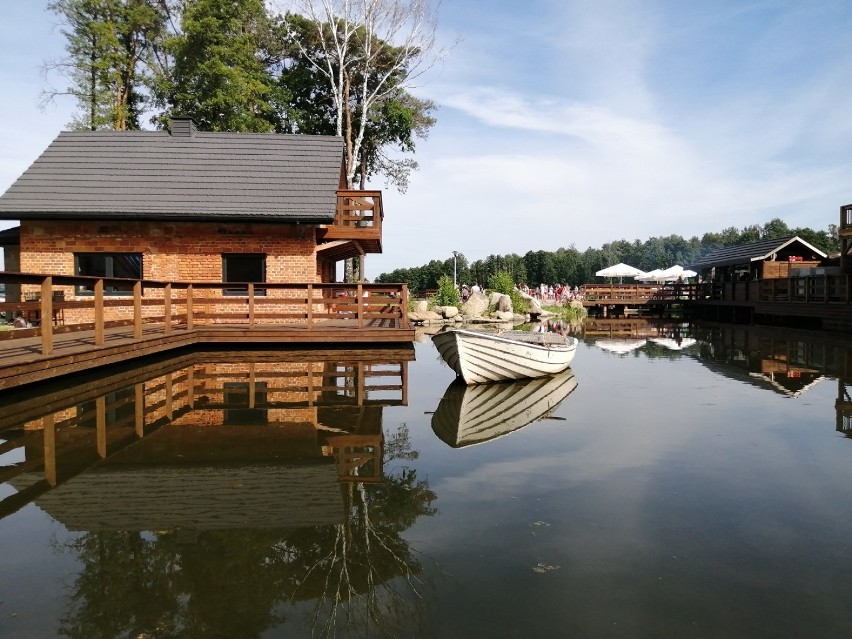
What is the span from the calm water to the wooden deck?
1073mm

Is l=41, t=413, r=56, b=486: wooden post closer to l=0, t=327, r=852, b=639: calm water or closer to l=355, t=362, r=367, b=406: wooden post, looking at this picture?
l=0, t=327, r=852, b=639: calm water

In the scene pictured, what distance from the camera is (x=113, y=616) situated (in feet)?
9.30

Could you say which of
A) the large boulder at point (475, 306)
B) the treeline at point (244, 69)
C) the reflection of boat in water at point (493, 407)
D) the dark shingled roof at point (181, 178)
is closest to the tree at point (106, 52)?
the treeline at point (244, 69)

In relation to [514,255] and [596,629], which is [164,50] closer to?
[596,629]

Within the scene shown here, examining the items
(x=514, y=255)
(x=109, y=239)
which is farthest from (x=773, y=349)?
(x=514, y=255)

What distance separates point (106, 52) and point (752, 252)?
34.0m

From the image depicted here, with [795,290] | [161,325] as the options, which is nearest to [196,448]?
[161,325]

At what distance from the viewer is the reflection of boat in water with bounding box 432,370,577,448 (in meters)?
6.70

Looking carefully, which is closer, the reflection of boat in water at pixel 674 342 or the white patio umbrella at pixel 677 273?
the reflection of boat in water at pixel 674 342

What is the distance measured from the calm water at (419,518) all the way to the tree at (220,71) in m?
24.7

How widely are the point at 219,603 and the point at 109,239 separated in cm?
1663

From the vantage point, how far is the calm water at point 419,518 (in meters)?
2.89

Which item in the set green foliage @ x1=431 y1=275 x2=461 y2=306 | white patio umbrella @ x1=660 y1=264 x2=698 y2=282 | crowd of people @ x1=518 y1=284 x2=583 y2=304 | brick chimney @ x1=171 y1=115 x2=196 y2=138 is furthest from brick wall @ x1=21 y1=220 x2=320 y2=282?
white patio umbrella @ x1=660 y1=264 x2=698 y2=282

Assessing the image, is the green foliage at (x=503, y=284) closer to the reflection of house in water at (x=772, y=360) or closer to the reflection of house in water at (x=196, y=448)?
the reflection of house in water at (x=772, y=360)
